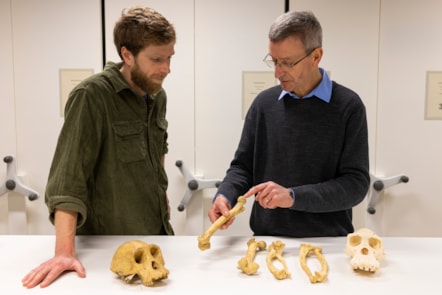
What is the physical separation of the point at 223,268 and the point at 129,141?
70 centimetres

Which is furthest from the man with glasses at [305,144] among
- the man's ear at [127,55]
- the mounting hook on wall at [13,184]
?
the mounting hook on wall at [13,184]

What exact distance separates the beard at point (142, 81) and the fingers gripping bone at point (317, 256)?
3.08ft

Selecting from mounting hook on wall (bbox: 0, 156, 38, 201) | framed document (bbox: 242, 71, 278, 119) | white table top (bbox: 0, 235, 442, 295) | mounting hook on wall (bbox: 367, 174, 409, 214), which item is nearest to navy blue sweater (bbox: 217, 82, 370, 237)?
white table top (bbox: 0, 235, 442, 295)

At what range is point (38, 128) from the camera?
9.87 ft

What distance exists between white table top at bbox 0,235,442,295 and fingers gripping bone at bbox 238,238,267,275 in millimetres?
22

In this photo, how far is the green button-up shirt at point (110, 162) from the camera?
1.53 metres

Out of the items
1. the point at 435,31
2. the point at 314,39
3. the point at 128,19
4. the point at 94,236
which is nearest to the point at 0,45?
the point at 128,19

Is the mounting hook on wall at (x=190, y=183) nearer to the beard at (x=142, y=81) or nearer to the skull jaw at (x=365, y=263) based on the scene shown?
the beard at (x=142, y=81)

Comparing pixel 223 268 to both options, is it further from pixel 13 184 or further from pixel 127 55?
pixel 13 184

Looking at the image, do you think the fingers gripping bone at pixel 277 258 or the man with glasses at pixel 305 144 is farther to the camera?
the man with glasses at pixel 305 144

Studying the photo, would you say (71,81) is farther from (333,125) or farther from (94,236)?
(333,125)

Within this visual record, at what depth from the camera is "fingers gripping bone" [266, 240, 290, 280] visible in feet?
4.32

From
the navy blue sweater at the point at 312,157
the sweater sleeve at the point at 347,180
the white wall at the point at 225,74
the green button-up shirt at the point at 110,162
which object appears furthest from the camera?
the white wall at the point at 225,74

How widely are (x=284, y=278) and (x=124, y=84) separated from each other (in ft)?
3.35
